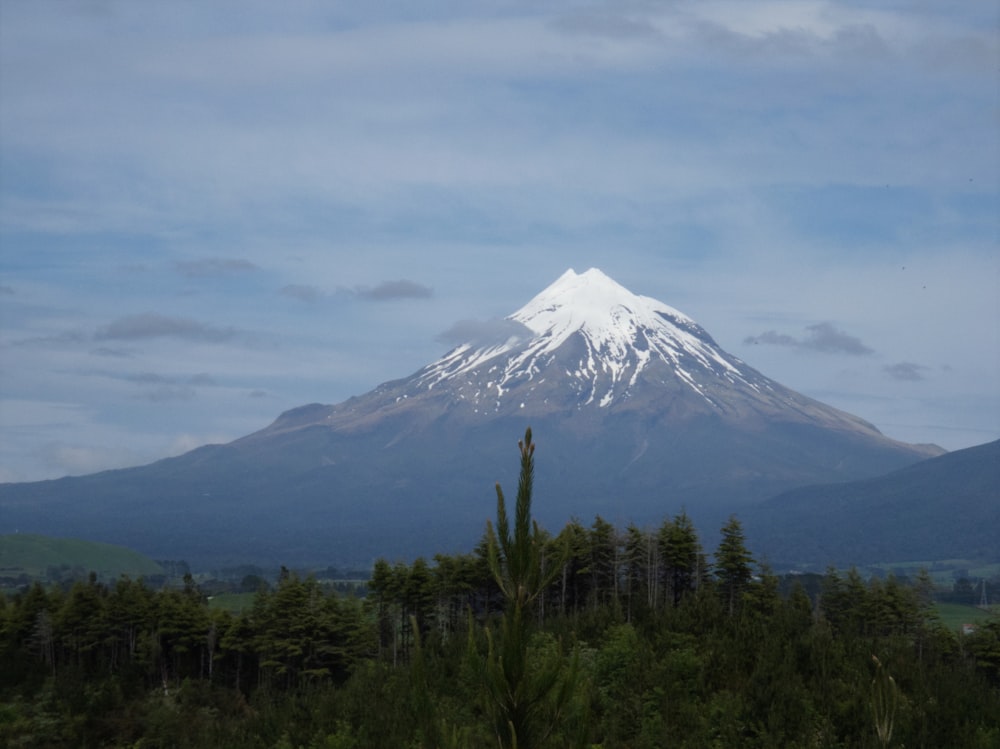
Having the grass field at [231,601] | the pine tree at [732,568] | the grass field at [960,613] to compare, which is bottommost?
the grass field at [960,613]

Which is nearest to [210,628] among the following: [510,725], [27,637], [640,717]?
[27,637]

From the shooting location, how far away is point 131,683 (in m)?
66.4

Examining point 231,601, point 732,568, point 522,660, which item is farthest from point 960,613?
point 522,660

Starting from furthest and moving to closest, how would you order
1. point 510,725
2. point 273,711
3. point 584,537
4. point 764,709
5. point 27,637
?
point 27,637, point 584,537, point 273,711, point 764,709, point 510,725

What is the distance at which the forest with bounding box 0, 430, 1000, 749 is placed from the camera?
48.4ft

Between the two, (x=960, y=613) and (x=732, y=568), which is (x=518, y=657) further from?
(x=960, y=613)

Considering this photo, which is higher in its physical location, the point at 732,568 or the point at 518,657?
the point at 518,657

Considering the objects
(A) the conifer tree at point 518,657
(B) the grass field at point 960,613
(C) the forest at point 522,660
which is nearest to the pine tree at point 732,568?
(C) the forest at point 522,660

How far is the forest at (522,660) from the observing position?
14.7 meters

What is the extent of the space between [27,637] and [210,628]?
16280 mm

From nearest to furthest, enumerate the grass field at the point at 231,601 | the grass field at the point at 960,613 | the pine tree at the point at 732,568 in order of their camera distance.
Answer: the pine tree at the point at 732,568 → the grass field at the point at 231,601 → the grass field at the point at 960,613

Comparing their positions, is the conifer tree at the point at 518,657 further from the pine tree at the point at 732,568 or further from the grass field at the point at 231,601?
the grass field at the point at 231,601

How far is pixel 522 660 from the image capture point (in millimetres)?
12875

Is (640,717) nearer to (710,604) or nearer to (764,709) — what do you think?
(764,709)
